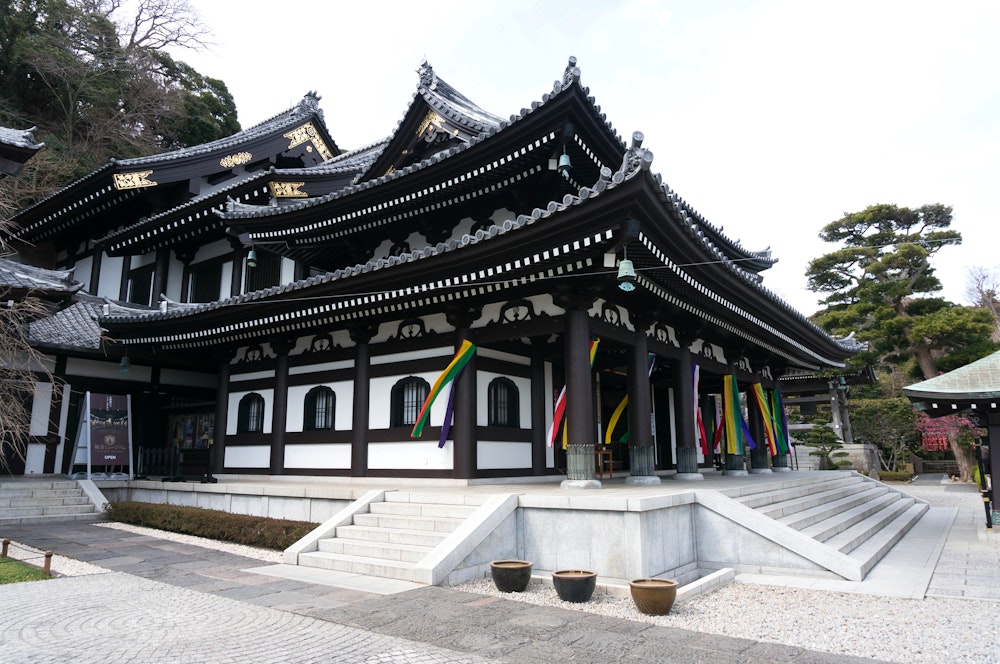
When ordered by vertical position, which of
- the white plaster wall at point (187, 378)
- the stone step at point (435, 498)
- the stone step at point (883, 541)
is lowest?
the stone step at point (883, 541)

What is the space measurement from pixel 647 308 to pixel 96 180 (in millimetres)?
16812

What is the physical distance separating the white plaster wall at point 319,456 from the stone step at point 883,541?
9.54 metres

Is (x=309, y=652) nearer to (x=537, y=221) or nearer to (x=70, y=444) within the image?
(x=537, y=221)

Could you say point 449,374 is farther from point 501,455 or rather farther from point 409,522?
point 409,522

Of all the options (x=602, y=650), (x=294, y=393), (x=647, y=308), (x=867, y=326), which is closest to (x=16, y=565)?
(x=294, y=393)

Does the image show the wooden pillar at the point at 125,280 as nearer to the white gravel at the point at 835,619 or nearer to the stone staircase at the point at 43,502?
the stone staircase at the point at 43,502

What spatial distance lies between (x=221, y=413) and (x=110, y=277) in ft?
29.5

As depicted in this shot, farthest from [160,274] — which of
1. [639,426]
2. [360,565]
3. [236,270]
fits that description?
[639,426]

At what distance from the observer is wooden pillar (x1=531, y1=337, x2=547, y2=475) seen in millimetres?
12930

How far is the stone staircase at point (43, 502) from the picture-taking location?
12.9 metres

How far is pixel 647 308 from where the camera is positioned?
11.9m

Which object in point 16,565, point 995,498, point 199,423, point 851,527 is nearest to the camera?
point 16,565

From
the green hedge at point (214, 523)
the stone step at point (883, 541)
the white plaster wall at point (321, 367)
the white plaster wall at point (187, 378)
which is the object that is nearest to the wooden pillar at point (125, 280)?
the white plaster wall at point (187, 378)

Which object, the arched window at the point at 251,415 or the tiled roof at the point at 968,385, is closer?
the tiled roof at the point at 968,385
